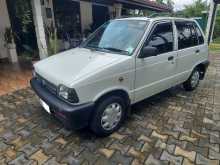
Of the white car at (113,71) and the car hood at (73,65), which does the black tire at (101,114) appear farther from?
the car hood at (73,65)

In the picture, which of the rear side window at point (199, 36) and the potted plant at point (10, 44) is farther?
the potted plant at point (10, 44)

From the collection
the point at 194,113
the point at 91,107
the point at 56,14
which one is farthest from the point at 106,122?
the point at 56,14

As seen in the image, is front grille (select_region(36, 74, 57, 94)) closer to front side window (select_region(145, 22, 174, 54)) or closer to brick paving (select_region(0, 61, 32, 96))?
front side window (select_region(145, 22, 174, 54))

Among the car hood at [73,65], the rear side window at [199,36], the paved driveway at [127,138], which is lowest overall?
the paved driveway at [127,138]

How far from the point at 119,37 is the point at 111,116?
4.47 feet

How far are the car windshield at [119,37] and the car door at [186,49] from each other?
3.54 feet

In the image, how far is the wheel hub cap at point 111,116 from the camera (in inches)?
115

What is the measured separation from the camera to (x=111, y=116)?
3.02 metres

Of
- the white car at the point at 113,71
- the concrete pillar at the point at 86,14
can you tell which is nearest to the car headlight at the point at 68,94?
the white car at the point at 113,71

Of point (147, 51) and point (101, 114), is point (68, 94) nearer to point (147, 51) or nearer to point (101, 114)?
point (101, 114)

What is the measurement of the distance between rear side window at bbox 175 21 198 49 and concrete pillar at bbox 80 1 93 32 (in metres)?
7.32

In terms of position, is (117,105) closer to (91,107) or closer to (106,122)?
(106,122)

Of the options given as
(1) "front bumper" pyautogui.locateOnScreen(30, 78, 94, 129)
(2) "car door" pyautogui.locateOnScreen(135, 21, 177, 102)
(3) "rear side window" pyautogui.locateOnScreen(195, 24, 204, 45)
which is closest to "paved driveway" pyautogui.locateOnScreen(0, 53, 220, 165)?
(1) "front bumper" pyautogui.locateOnScreen(30, 78, 94, 129)

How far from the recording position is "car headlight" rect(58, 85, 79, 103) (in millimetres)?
2492
